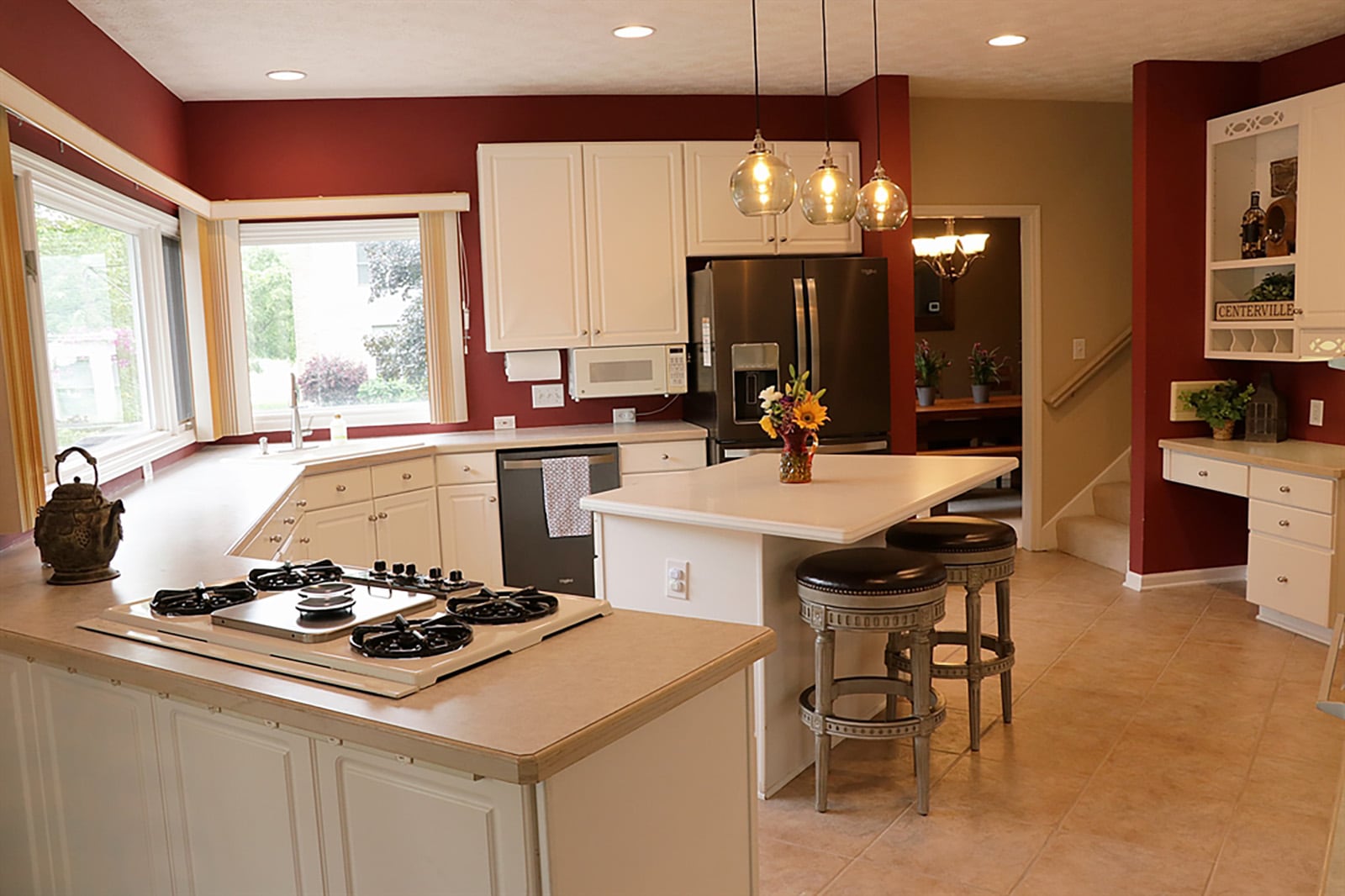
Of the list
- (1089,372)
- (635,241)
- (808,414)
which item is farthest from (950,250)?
(808,414)

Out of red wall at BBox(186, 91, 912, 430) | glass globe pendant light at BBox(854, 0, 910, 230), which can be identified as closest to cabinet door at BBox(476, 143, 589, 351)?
red wall at BBox(186, 91, 912, 430)

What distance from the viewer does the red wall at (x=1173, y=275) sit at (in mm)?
5332

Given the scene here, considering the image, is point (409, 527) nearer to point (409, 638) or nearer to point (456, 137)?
point (456, 137)

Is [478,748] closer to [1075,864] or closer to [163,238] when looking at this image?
[1075,864]

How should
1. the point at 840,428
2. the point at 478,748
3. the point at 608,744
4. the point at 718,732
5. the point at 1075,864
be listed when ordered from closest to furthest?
the point at 478,748, the point at 608,744, the point at 718,732, the point at 1075,864, the point at 840,428

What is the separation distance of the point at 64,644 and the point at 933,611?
7.09ft

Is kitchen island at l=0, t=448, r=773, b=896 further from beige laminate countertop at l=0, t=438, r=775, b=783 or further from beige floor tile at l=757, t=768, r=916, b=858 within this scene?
beige floor tile at l=757, t=768, r=916, b=858

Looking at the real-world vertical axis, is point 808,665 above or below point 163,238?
below

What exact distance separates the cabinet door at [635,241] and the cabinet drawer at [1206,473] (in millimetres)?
2534

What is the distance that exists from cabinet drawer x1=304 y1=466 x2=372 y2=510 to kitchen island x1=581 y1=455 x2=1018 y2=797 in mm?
1629

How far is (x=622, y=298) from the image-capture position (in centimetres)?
550

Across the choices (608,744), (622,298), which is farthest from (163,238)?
(608,744)

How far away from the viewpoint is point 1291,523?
183 inches

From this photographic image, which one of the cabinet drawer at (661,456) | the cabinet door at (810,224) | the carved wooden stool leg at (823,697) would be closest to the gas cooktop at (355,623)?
the carved wooden stool leg at (823,697)
